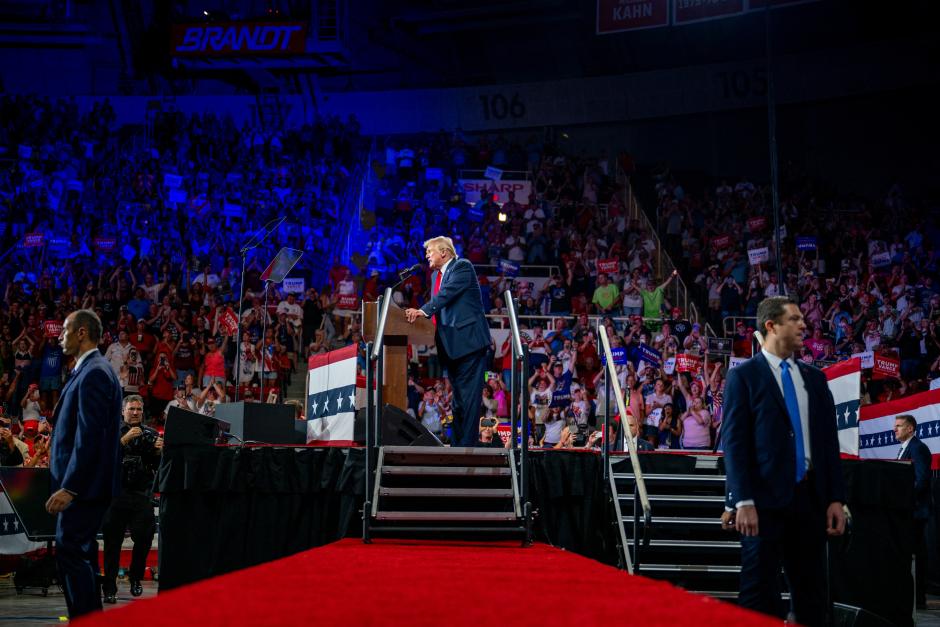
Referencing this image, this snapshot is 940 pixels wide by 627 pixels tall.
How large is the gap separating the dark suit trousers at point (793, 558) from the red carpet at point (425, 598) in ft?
1.70

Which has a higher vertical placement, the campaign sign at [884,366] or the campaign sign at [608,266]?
the campaign sign at [608,266]

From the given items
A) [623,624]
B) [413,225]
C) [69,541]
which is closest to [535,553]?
[69,541]

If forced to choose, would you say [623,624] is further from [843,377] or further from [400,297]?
[400,297]

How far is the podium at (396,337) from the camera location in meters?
8.95

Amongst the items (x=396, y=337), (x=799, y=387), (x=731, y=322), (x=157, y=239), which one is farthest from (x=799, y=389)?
(x=157, y=239)

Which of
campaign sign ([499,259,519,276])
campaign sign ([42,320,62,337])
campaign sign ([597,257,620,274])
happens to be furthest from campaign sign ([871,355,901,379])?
campaign sign ([42,320,62,337])

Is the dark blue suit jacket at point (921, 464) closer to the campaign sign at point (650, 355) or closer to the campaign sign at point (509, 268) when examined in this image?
the campaign sign at point (650, 355)

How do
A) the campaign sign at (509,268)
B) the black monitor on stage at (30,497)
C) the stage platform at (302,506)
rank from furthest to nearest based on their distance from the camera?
the campaign sign at (509,268)
the black monitor on stage at (30,497)
the stage platform at (302,506)

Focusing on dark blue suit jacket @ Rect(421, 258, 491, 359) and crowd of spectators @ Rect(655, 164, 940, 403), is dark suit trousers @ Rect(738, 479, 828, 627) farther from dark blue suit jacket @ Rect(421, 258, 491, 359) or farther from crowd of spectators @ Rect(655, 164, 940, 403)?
crowd of spectators @ Rect(655, 164, 940, 403)

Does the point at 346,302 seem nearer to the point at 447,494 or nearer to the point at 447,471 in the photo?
the point at 447,471

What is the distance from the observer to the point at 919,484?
447 inches

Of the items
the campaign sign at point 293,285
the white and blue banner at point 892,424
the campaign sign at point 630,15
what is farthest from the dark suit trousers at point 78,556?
the campaign sign at point 630,15

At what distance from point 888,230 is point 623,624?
20.6m

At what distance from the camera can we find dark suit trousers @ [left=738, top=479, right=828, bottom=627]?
5016 mm
